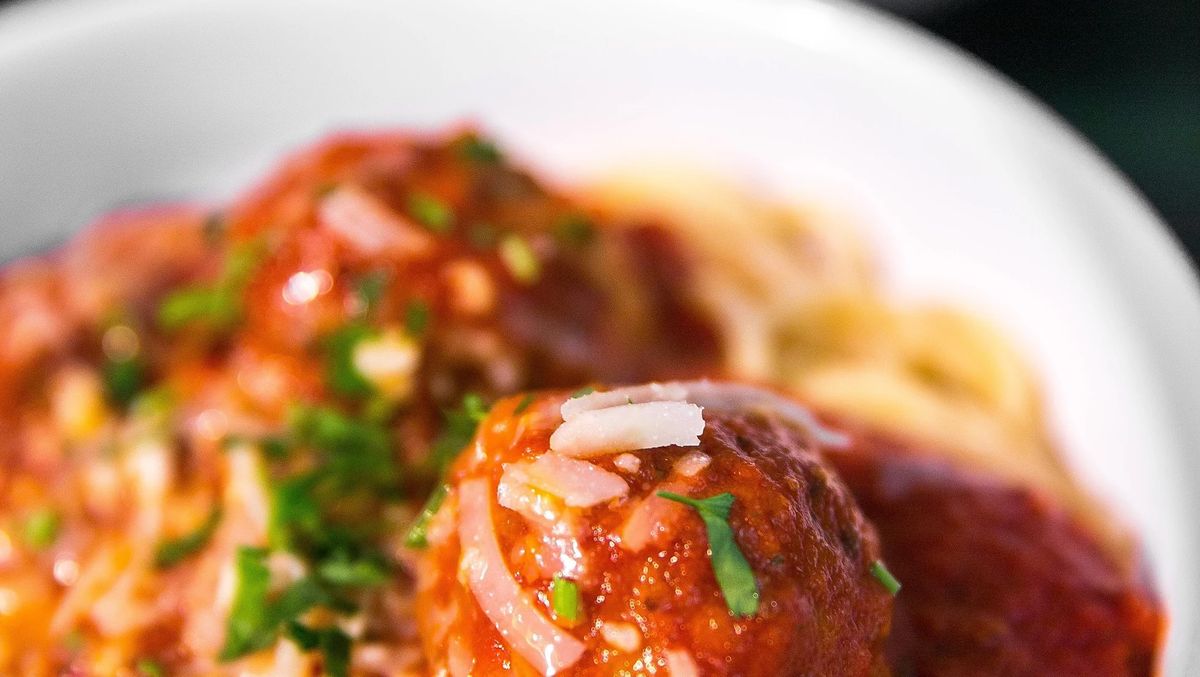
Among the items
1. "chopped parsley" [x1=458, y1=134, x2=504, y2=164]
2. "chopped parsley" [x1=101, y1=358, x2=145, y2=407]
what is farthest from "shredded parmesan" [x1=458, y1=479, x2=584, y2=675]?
"chopped parsley" [x1=101, y1=358, x2=145, y2=407]

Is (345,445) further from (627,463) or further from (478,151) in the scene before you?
(627,463)

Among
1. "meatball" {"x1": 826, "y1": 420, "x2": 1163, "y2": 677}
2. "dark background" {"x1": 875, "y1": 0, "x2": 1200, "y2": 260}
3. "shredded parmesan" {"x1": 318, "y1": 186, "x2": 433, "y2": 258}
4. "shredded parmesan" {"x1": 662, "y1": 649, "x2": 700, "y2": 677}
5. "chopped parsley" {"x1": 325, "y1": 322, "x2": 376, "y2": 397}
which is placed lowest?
"chopped parsley" {"x1": 325, "y1": 322, "x2": 376, "y2": 397}

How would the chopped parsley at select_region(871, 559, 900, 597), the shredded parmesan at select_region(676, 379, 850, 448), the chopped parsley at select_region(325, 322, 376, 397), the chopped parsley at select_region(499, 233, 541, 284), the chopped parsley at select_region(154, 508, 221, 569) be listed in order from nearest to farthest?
the chopped parsley at select_region(871, 559, 900, 597) → the shredded parmesan at select_region(676, 379, 850, 448) → the chopped parsley at select_region(154, 508, 221, 569) → the chopped parsley at select_region(325, 322, 376, 397) → the chopped parsley at select_region(499, 233, 541, 284)

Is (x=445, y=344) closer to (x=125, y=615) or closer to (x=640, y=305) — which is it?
(x=640, y=305)

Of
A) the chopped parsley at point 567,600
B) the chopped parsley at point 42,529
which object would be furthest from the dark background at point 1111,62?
the chopped parsley at point 42,529

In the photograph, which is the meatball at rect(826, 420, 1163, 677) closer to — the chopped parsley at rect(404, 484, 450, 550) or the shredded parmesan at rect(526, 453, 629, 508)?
the shredded parmesan at rect(526, 453, 629, 508)

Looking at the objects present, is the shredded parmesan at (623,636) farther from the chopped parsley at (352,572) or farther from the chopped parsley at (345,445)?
the chopped parsley at (345,445)
